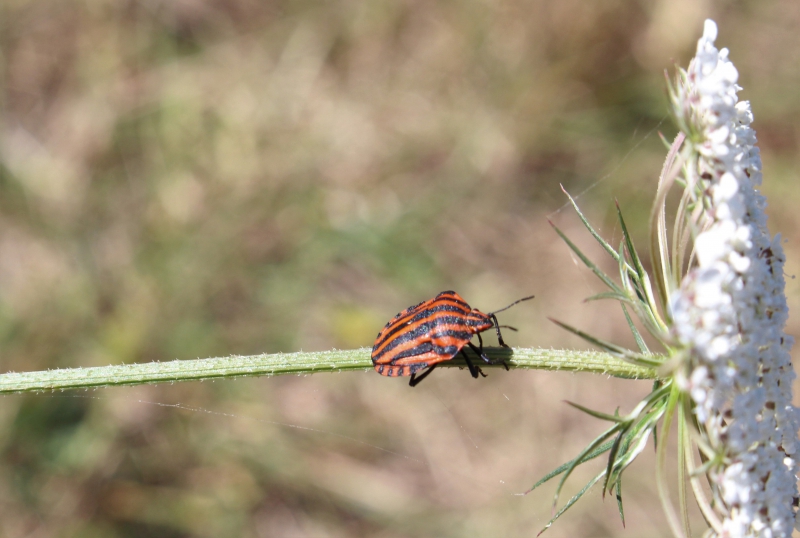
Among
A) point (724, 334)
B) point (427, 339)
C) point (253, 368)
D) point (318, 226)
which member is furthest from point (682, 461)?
point (318, 226)

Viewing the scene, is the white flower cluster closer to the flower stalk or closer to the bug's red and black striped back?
the flower stalk

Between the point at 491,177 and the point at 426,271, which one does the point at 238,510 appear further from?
the point at 491,177

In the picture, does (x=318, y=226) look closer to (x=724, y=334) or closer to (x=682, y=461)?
(x=682, y=461)

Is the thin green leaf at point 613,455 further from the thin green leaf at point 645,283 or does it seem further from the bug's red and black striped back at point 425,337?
the bug's red and black striped back at point 425,337

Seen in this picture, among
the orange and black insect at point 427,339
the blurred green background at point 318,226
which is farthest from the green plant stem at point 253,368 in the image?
the blurred green background at point 318,226

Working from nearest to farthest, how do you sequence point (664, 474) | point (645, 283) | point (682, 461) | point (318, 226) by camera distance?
point (664, 474), point (682, 461), point (645, 283), point (318, 226)

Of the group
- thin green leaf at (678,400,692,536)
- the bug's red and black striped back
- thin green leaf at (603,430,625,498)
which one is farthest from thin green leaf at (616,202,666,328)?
the bug's red and black striped back
